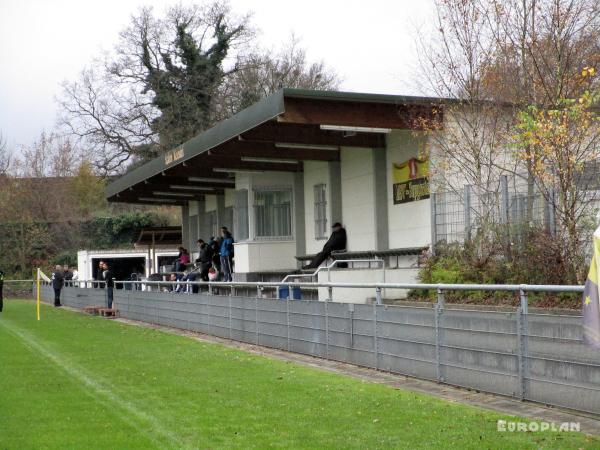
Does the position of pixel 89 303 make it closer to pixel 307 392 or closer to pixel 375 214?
pixel 375 214

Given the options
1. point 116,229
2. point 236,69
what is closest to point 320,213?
point 236,69

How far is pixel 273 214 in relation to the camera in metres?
29.8

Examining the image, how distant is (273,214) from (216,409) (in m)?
19.5

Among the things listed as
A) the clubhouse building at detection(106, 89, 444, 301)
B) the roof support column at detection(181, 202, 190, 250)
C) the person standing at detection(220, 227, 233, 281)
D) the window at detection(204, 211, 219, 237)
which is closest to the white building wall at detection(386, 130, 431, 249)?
the clubhouse building at detection(106, 89, 444, 301)

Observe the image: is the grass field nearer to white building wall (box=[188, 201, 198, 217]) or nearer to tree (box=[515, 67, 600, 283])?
tree (box=[515, 67, 600, 283])

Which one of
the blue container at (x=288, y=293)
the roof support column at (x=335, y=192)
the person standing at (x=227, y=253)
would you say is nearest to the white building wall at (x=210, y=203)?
the person standing at (x=227, y=253)

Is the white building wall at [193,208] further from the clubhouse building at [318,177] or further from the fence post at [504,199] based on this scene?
the fence post at [504,199]

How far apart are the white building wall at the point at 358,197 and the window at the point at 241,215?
4.43 metres

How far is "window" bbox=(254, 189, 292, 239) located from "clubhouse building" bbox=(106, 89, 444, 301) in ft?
0.10

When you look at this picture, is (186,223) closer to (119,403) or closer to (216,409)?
(119,403)

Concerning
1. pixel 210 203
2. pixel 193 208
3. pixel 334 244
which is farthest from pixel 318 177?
pixel 193 208

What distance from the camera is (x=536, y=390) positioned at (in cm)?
1016

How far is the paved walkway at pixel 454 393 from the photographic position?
9.38m

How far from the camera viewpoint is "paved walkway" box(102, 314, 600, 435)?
369 inches
